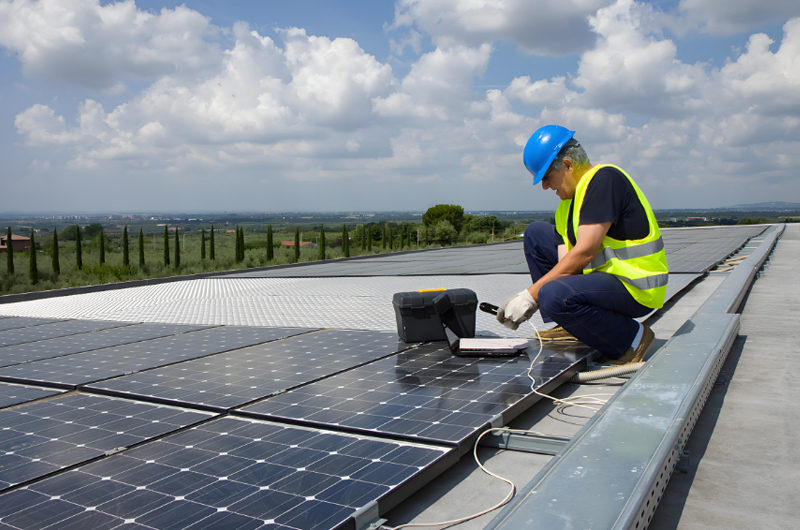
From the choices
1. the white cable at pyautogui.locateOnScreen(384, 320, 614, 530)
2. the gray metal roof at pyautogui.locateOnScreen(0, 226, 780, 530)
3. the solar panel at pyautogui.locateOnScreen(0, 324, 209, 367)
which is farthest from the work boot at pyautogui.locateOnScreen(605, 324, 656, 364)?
the solar panel at pyautogui.locateOnScreen(0, 324, 209, 367)

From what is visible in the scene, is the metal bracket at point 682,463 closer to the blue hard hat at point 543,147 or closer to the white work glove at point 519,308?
the white work glove at point 519,308

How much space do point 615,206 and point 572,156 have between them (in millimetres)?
459

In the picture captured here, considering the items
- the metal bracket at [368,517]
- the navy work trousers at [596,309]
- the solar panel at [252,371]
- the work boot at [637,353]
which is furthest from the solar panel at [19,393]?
the work boot at [637,353]

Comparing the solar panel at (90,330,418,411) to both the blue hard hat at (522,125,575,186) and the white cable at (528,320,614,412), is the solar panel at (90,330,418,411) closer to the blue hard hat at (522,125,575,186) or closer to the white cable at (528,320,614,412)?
the white cable at (528,320,614,412)

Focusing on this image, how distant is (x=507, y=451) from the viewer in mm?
2559

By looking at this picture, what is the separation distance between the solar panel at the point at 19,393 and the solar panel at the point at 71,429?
0.12m

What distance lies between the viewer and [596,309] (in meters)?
3.67

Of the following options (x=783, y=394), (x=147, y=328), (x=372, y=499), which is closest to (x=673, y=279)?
(x=783, y=394)

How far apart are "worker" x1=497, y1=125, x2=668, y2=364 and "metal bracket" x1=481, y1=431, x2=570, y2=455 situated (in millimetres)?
1305

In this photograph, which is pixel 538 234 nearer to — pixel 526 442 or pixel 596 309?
pixel 596 309

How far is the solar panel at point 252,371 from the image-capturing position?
324cm

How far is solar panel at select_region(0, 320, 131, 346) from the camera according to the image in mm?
5438

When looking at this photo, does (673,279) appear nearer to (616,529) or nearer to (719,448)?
(719,448)

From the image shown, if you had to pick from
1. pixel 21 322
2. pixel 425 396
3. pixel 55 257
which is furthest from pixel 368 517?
pixel 55 257
